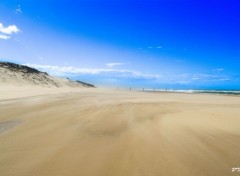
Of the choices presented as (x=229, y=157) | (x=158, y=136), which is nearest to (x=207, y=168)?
(x=229, y=157)

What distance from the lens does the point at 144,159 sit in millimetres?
4258

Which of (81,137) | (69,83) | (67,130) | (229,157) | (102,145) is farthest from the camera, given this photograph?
(69,83)

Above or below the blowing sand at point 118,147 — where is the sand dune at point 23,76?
above

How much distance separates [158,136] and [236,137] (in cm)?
192

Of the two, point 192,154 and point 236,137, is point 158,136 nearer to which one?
point 192,154

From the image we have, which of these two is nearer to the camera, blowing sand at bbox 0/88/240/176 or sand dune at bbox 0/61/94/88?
blowing sand at bbox 0/88/240/176

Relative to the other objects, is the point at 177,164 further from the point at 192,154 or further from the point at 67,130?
the point at 67,130

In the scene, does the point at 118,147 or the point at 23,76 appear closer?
the point at 118,147

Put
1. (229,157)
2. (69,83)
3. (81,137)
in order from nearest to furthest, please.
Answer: (229,157)
(81,137)
(69,83)

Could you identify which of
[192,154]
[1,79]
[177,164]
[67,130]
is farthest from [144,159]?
[1,79]

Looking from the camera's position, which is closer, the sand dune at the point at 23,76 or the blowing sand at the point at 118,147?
the blowing sand at the point at 118,147

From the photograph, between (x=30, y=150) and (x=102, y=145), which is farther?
(x=102, y=145)

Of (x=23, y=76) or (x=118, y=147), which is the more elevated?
(x=23, y=76)

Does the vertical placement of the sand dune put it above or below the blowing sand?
above
